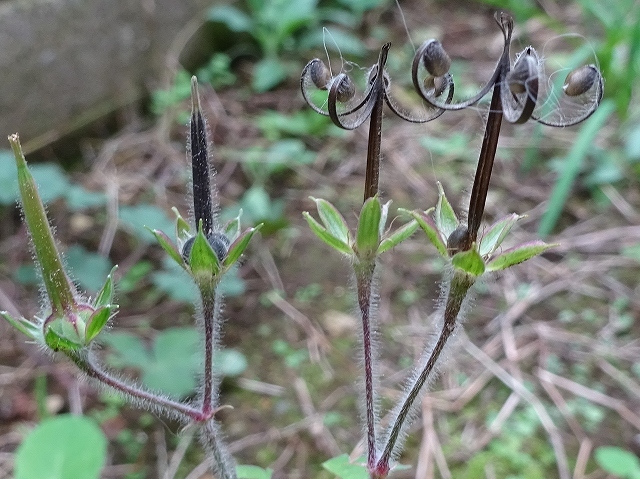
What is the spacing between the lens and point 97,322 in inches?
29.6

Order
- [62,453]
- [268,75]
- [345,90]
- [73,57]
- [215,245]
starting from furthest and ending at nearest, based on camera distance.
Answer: [268,75] < [73,57] < [62,453] < [215,245] < [345,90]

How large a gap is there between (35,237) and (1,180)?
149cm

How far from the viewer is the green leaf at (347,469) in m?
0.81

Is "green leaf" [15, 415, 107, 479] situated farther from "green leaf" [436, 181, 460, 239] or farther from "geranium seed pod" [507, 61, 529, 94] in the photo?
"geranium seed pod" [507, 61, 529, 94]

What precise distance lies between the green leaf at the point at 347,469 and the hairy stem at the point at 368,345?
17 millimetres

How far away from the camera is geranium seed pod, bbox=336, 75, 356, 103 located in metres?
0.71

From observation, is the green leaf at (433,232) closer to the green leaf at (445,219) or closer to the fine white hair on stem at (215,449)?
the green leaf at (445,219)

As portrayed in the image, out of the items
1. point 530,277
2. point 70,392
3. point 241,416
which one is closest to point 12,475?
point 70,392

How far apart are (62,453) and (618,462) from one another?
1.30m

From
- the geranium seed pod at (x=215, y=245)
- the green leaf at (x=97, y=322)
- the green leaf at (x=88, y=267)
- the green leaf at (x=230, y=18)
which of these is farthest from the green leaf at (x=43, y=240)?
the green leaf at (x=230, y=18)

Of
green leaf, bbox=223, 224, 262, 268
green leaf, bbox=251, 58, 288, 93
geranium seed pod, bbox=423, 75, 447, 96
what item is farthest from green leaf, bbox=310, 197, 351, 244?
green leaf, bbox=251, 58, 288, 93

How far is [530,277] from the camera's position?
201cm

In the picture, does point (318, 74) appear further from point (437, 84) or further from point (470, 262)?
point (470, 262)

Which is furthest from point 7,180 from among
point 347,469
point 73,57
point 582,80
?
point 582,80
